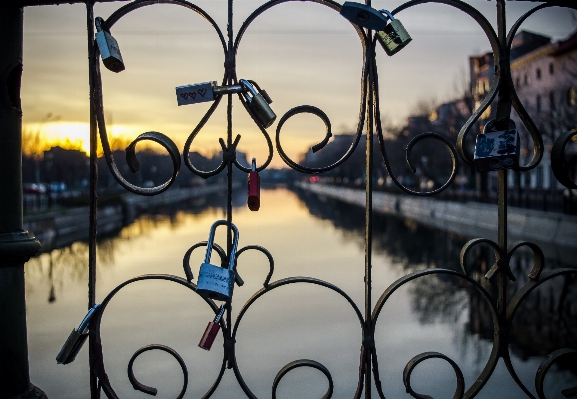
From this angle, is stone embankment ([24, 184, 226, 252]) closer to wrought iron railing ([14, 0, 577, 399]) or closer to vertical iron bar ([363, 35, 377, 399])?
wrought iron railing ([14, 0, 577, 399])

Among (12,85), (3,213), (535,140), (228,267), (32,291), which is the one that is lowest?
(32,291)

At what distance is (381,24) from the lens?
1.81 meters

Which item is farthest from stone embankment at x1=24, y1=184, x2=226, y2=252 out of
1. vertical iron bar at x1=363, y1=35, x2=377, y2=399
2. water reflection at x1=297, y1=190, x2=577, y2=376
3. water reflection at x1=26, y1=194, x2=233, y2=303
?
vertical iron bar at x1=363, y1=35, x2=377, y2=399

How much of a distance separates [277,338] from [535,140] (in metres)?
6.20

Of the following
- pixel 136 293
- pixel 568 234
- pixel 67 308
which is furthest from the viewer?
pixel 568 234

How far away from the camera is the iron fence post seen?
192 cm

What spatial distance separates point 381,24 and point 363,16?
59mm

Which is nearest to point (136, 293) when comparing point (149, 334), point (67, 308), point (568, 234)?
point (67, 308)

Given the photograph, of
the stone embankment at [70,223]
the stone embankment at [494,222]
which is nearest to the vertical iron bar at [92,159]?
the stone embankment at [494,222]

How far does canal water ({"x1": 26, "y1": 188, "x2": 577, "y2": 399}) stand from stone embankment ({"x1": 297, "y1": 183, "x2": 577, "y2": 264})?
1.98 metres

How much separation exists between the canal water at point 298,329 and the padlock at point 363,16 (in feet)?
13.7

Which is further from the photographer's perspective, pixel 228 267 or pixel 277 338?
pixel 277 338

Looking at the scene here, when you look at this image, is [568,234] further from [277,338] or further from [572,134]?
[572,134]

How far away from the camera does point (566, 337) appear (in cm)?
753
